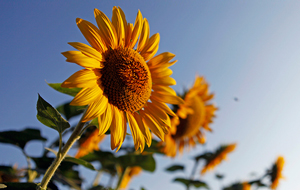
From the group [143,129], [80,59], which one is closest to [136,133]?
[143,129]

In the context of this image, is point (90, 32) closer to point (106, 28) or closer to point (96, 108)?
point (106, 28)

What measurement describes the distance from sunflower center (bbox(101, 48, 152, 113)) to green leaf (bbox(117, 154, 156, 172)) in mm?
1666

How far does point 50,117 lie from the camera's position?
1.45 metres

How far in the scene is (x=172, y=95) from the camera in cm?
208

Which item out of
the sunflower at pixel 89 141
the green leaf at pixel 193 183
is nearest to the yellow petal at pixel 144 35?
the sunflower at pixel 89 141

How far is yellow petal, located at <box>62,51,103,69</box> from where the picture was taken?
54.0 inches

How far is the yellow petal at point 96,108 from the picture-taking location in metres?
1.44

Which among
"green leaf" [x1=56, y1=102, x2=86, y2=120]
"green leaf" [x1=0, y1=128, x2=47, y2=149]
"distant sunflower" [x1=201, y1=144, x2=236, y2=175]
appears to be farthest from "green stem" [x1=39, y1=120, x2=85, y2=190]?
"distant sunflower" [x1=201, y1=144, x2=236, y2=175]

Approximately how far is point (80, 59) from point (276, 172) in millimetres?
6942

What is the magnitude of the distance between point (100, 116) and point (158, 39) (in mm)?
854

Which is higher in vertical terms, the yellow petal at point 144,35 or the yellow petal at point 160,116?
the yellow petal at point 144,35

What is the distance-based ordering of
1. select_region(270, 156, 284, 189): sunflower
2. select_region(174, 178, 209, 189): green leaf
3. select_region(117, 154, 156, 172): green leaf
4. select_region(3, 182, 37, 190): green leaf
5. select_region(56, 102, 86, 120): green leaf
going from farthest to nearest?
select_region(270, 156, 284, 189): sunflower < select_region(174, 178, 209, 189): green leaf < select_region(117, 154, 156, 172): green leaf < select_region(56, 102, 86, 120): green leaf < select_region(3, 182, 37, 190): green leaf

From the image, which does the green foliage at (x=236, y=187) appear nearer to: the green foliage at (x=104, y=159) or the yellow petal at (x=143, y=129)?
the green foliage at (x=104, y=159)

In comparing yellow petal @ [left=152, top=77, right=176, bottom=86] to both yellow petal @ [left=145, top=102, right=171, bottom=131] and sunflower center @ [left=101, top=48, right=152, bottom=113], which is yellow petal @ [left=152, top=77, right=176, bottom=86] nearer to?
sunflower center @ [left=101, top=48, right=152, bottom=113]
